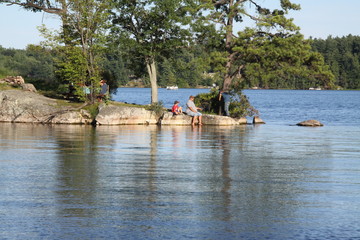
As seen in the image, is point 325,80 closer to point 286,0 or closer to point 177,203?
point 286,0

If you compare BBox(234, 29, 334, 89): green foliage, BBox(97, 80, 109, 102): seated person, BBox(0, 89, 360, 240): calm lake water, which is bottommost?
BBox(0, 89, 360, 240): calm lake water

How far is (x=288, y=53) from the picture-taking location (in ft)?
122

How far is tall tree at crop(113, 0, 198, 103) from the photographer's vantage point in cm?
3766

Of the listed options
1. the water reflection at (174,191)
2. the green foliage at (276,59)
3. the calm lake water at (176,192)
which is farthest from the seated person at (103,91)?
the calm lake water at (176,192)

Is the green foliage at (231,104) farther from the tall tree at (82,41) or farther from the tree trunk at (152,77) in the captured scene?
the tall tree at (82,41)

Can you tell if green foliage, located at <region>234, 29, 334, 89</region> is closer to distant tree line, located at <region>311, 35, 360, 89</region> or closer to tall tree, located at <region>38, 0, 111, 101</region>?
tall tree, located at <region>38, 0, 111, 101</region>

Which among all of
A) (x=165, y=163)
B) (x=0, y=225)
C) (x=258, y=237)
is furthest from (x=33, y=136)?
(x=258, y=237)

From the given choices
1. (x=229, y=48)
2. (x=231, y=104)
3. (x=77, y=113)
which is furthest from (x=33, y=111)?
(x=229, y=48)

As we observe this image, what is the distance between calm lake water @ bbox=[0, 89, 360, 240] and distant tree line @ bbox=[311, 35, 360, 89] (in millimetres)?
152895

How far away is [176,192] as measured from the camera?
1102 cm

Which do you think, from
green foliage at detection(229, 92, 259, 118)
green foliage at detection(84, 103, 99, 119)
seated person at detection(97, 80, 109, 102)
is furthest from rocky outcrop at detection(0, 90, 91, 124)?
green foliage at detection(229, 92, 259, 118)

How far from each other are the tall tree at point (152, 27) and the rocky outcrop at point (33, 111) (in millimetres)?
6921

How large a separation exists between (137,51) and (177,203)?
98.8 feet

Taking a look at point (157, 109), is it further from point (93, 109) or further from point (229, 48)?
point (229, 48)
